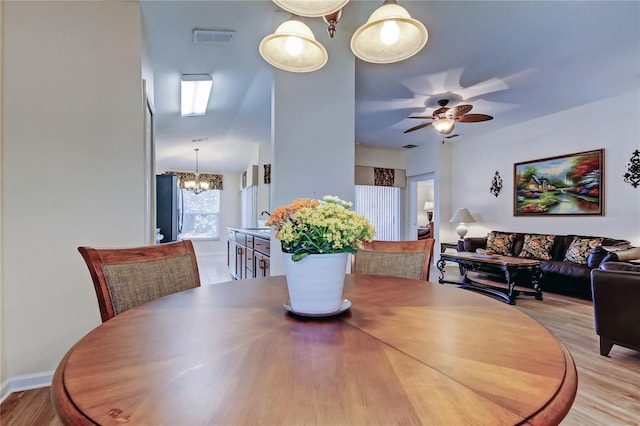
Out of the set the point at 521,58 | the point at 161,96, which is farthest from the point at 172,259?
the point at 521,58

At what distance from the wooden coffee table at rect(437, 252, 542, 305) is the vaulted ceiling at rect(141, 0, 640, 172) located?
2133mm

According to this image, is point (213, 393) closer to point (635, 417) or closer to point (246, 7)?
point (635, 417)

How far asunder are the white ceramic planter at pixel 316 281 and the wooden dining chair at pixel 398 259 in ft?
2.73

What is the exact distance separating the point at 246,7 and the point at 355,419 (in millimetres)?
2610

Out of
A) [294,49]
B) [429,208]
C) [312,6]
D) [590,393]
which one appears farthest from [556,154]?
[312,6]

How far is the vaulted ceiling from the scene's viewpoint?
7.95 feet

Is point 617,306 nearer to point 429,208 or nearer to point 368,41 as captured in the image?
point 368,41

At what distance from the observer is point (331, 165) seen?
2.74m

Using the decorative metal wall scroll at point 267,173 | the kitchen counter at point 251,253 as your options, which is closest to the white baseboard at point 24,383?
the kitchen counter at point 251,253

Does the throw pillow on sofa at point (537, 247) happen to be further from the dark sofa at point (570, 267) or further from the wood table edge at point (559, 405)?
the wood table edge at point (559, 405)

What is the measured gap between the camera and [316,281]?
0.99 m

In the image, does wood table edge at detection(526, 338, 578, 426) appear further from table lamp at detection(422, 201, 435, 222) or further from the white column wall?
table lamp at detection(422, 201, 435, 222)

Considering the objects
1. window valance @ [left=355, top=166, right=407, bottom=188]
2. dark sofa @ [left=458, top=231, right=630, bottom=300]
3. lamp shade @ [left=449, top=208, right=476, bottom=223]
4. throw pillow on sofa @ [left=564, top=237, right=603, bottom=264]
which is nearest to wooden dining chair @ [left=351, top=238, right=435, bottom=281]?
dark sofa @ [left=458, top=231, right=630, bottom=300]

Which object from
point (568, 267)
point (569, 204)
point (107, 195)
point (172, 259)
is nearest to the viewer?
point (172, 259)
